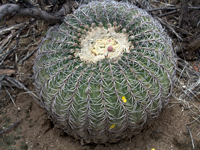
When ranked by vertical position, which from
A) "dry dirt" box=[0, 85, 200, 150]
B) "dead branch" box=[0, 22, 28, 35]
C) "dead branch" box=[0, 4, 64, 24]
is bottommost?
"dry dirt" box=[0, 85, 200, 150]

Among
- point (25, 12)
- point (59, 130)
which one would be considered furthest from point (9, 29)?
point (59, 130)

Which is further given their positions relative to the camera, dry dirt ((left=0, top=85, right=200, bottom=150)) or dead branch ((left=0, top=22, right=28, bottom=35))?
dead branch ((left=0, top=22, right=28, bottom=35))

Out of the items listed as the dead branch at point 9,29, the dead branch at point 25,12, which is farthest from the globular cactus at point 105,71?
the dead branch at point 9,29

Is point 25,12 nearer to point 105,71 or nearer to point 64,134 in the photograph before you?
point 105,71

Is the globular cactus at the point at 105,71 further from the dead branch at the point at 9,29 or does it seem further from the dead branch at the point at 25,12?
the dead branch at the point at 9,29

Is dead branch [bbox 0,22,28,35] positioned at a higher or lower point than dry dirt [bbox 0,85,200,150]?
higher

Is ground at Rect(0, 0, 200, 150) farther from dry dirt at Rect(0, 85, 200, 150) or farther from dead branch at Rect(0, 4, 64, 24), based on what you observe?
dead branch at Rect(0, 4, 64, 24)

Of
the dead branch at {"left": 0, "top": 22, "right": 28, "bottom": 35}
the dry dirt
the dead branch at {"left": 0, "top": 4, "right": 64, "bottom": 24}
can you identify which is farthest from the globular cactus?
the dead branch at {"left": 0, "top": 22, "right": 28, "bottom": 35}
